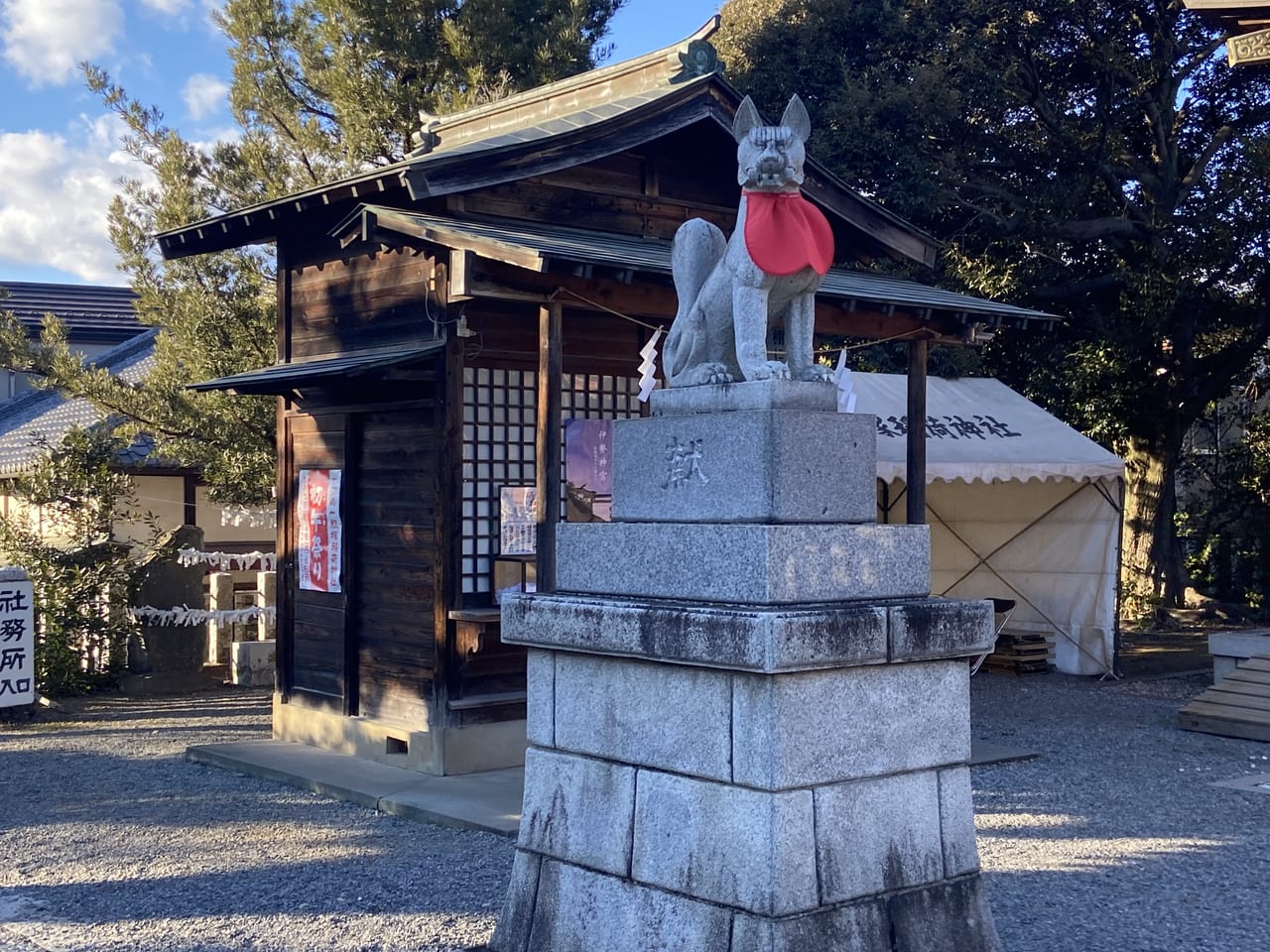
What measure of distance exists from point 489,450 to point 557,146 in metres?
2.39

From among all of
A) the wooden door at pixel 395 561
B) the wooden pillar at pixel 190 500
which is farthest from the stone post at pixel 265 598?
the wooden door at pixel 395 561

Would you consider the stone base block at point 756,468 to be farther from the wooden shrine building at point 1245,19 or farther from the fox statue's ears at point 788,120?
the wooden shrine building at point 1245,19

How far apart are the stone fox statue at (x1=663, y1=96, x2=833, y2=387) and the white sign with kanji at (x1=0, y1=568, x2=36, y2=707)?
30.6 ft

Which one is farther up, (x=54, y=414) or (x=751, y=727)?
(x=54, y=414)

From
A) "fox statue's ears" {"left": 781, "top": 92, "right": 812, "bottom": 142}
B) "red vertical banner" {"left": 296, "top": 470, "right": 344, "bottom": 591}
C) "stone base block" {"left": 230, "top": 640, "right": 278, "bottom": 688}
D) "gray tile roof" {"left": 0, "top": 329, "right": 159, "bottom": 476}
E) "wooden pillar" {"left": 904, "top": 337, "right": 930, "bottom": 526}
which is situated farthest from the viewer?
"gray tile roof" {"left": 0, "top": 329, "right": 159, "bottom": 476}

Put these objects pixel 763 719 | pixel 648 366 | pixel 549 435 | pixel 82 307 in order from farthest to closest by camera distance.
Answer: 1. pixel 82 307
2. pixel 648 366
3. pixel 549 435
4. pixel 763 719

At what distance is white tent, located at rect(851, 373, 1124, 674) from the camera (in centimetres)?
1426

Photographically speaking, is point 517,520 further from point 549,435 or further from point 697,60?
point 697,60

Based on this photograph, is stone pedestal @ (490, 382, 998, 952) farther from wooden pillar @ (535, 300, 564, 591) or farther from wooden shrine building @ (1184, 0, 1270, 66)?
Answer: wooden shrine building @ (1184, 0, 1270, 66)

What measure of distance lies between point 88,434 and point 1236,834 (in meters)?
11.8

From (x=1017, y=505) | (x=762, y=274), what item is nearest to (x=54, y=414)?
(x=1017, y=505)

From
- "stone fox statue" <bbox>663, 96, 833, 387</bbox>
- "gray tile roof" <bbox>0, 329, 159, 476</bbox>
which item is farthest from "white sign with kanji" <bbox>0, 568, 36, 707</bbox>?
"stone fox statue" <bbox>663, 96, 833, 387</bbox>

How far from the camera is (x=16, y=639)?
12547 millimetres

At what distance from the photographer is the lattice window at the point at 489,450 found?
32.7ft
